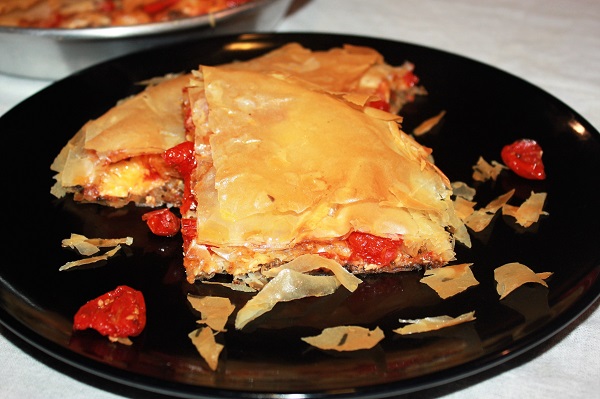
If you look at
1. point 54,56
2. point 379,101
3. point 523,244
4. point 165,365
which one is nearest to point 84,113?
point 54,56

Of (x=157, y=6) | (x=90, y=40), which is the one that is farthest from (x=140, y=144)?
(x=157, y=6)

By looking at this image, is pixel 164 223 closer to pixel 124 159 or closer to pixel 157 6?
pixel 124 159

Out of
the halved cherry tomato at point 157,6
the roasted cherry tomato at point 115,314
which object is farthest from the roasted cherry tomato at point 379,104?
the halved cherry tomato at point 157,6

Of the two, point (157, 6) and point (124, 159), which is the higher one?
point (157, 6)

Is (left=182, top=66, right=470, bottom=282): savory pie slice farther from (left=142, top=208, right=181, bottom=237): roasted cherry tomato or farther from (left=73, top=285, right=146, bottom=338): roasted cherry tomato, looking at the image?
(left=73, top=285, right=146, bottom=338): roasted cherry tomato

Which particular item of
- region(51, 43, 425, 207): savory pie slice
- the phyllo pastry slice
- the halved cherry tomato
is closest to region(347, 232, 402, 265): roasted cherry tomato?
region(51, 43, 425, 207): savory pie slice

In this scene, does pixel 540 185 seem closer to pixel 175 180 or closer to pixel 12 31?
pixel 175 180
